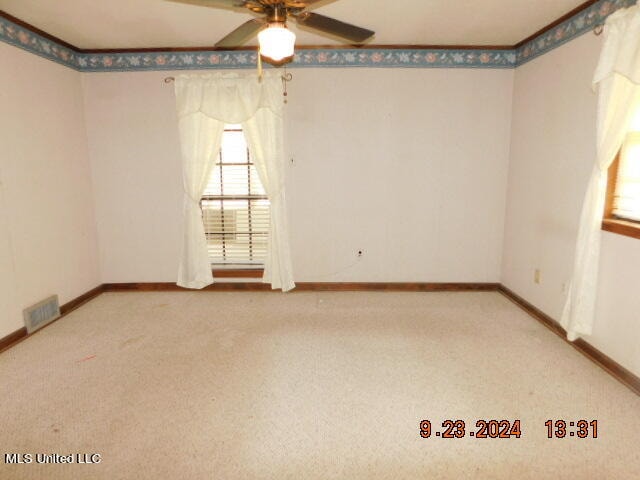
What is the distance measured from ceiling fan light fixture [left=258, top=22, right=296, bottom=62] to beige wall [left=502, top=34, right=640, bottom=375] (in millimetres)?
2434

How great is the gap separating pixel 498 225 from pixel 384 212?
4.29ft

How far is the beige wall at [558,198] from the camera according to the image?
9.05 feet

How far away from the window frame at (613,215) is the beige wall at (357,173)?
1593 millimetres

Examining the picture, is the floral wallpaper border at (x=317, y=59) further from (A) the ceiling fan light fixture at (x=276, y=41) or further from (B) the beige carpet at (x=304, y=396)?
(B) the beige carpet at (x=304, y=396)

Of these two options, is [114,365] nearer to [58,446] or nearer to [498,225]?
[58,446]

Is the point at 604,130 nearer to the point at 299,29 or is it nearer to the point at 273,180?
the point at 299,29

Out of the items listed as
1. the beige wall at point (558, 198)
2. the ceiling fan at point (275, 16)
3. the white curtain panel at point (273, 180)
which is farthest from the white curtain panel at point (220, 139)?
the beige wall at point (558, 198)

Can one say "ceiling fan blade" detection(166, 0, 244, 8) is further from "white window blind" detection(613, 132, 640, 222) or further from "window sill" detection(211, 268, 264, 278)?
"window sill" detection(211, 268, 264, 278)

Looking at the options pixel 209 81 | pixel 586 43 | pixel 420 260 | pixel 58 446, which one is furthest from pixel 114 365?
pixel 586 43

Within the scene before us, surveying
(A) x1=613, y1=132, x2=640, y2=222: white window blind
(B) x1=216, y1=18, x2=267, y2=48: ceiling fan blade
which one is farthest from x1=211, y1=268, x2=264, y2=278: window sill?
(A) x1=613, y1=132, x2=640, y2=222: white window blind

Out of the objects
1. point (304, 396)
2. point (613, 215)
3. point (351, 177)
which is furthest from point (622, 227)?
point (351, 177)

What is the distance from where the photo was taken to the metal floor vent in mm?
3479

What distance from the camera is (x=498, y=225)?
4578 millimetres

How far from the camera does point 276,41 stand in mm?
1977
